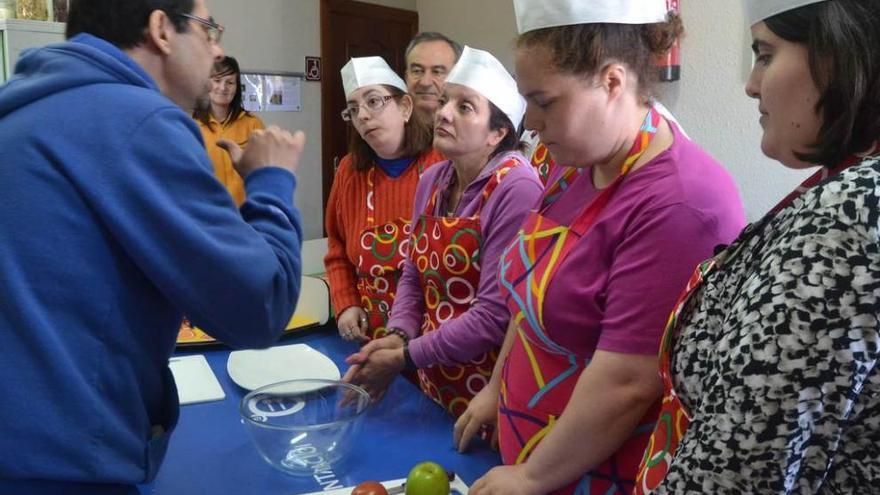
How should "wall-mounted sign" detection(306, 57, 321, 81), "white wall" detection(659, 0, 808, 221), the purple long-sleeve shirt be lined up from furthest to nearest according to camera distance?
"wall-mounted sign" detection(306, 57, 321, 81)
"white wall" detection(659, 0, 808, 221)
the purple long-sleeve shirt

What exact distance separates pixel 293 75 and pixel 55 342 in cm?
378

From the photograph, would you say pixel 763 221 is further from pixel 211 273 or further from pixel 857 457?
pixel 211 273

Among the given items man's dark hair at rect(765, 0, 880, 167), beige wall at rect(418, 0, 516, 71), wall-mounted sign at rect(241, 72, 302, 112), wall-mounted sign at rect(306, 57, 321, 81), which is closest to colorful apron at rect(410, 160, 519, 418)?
man's dark hair at rect(765, 0, 880, 167)

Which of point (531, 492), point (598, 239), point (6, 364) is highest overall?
point (598, 239)

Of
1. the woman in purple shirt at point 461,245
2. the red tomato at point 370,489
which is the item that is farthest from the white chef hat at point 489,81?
the red tomato at point 370,489

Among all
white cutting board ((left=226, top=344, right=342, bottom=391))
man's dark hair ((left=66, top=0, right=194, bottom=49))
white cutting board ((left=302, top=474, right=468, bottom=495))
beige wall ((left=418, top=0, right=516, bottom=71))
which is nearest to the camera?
man's dark hair ((left=66, top=0, right=194, bottom=49))

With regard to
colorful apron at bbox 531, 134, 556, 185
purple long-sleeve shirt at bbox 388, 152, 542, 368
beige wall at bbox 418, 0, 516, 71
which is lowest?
purple long-sleeve shirt at bbox 388, 152, 542, 368

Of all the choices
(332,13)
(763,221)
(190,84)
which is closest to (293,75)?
(332,13)

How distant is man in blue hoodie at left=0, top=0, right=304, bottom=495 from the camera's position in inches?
33.0

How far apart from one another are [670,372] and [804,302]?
0.73ft

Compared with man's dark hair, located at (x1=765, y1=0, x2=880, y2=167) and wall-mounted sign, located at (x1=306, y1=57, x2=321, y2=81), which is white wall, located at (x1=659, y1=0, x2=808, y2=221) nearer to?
man's dark hair, located at (x1=765, y1=0, x2=880, y2=167)

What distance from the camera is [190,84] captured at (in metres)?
1.06

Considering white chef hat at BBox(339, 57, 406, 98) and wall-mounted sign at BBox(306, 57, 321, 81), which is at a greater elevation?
wall-mounted sign at BBox(306, 57, 321, 81)

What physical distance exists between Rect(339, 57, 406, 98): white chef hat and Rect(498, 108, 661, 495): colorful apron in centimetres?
104
